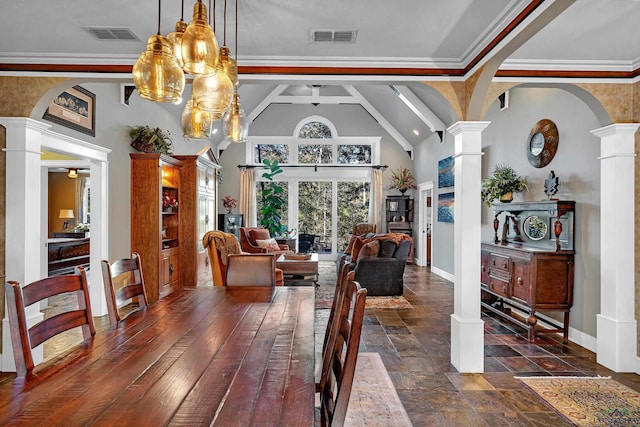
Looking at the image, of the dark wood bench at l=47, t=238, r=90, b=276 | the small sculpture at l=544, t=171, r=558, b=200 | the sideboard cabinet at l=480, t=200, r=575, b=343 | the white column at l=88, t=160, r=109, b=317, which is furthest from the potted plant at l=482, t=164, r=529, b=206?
the dark wood bench at l=47, t=238, r=90, b=276

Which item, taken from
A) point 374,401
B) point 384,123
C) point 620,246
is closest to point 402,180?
point 384,123

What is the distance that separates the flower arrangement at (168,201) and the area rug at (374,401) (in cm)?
397

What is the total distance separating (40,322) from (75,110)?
10.8ft

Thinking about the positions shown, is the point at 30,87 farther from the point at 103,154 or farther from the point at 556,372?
the point at 556,372

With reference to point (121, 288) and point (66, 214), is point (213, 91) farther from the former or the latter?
point (66, 214)

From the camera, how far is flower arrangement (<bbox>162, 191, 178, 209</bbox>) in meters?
5.95

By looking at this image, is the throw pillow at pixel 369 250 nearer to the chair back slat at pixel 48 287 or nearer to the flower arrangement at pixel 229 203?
the chair back slat at pixel 48 287

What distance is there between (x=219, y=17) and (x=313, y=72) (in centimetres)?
89

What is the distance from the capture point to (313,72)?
10.7 feet

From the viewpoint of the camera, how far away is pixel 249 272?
3.14 meters

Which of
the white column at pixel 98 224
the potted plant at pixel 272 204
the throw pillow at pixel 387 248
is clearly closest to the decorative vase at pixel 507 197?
the throw pillow at pixel 387 248

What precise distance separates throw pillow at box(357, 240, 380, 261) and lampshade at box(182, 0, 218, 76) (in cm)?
453

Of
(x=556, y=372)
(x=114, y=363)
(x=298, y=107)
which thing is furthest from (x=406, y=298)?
(x=298, y=107)

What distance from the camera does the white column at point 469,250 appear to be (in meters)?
3.21
